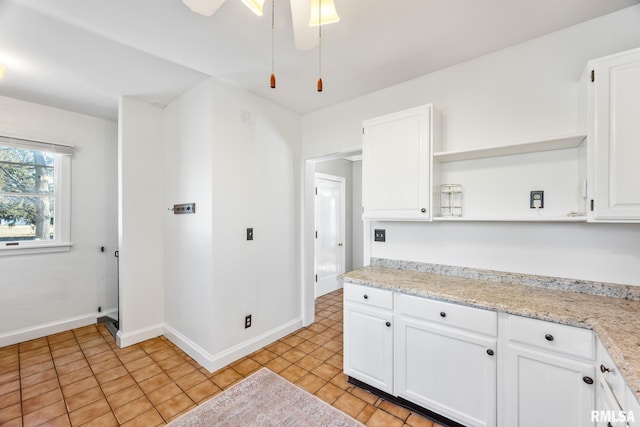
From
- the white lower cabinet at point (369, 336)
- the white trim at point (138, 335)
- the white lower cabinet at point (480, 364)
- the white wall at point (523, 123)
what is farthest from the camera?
the white trim at point (138, 335)

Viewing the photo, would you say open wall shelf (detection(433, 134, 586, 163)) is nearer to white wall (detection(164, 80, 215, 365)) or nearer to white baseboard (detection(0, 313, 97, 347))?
white wall (detection(164, 80, 215, 365))

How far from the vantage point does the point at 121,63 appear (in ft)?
7.02

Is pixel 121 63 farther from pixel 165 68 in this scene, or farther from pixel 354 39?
pixel 354 39

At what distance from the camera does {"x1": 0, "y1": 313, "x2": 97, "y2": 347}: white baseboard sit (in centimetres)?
276

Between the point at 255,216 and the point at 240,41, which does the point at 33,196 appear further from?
the point at 240,41

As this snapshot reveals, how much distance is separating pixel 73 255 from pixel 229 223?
2213mm

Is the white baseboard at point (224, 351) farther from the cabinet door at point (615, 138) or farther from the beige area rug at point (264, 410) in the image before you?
the cabinet door at point (615, 138)

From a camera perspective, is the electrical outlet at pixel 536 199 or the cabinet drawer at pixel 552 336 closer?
the cabinet drawer at pixel 552 336

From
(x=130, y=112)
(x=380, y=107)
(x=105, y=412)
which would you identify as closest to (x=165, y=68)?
(x=130, y=112)

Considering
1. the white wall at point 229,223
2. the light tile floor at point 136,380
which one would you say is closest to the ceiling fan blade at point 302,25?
the white wall at point 229,223

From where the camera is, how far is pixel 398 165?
7.09 feet

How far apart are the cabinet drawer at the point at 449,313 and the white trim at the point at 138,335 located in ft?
8.84

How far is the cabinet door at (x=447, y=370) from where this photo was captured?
1558 mm

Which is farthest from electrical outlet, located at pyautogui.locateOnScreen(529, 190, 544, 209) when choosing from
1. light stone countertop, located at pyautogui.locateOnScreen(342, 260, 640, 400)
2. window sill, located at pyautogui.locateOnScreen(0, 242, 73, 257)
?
window sill, located at pyautogui.locateOnScreen(0, 242, 73, 257)
